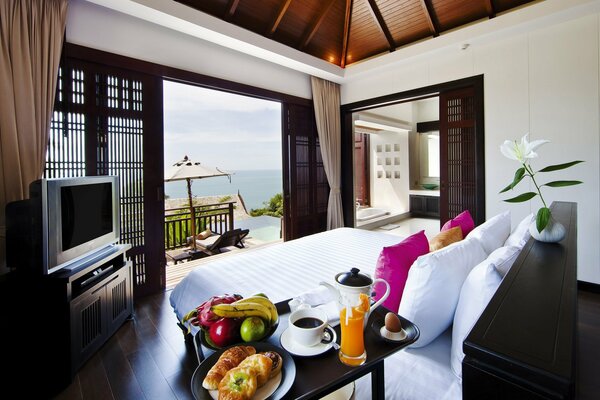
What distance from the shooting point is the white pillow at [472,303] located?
1.05 metres

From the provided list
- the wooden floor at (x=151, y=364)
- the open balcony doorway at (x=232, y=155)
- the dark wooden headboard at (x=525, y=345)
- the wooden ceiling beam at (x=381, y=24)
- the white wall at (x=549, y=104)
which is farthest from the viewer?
the open balcony doorway at (x=232, y=155)

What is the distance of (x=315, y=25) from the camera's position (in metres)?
4.12

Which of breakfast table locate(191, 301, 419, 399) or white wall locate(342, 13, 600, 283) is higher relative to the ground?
white wall locate(342, 13, 600, 283)

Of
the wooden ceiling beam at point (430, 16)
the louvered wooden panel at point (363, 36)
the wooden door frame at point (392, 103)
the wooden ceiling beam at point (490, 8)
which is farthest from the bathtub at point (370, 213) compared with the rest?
the wooden ceiling beam at point (490, 8)

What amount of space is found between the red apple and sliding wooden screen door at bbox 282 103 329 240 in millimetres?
3642

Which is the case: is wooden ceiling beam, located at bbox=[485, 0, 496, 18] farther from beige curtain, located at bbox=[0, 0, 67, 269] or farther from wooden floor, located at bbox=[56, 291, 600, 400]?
beige curtain, located at bbox=[0, 0, 67, 269]

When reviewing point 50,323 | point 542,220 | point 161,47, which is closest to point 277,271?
point 50,323

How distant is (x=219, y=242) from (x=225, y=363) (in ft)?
13.4

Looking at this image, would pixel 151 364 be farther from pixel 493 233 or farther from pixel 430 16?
pixel 430 16

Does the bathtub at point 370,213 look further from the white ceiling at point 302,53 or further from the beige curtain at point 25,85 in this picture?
the beige curtain at point 25,85

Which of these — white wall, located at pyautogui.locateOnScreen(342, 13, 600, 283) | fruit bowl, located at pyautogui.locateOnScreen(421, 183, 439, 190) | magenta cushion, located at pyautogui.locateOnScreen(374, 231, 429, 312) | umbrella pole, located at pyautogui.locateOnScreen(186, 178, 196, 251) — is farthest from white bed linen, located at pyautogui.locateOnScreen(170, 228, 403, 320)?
fruit bowl, located at pyautogui.locateOnScreen(421, 183, 439, 190)

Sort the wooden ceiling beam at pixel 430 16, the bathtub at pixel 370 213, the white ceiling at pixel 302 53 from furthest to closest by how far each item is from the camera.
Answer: the bathtub at pixel 370 213 < the wooden ceiling beam at pixel 430 16 < the white ceiling at pixel 302 53

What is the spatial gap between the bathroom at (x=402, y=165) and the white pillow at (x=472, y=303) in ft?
19.8

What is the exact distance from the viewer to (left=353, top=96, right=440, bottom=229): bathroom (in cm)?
746
